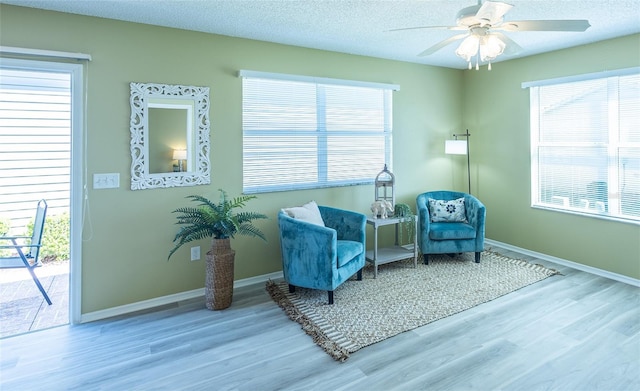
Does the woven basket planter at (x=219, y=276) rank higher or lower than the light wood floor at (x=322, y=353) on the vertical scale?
higher

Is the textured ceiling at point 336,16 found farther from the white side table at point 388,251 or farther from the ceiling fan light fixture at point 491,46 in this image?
the white side table at point 388,251

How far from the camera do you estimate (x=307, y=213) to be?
139 inches

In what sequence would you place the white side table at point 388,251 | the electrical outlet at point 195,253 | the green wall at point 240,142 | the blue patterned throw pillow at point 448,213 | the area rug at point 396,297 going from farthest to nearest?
the blue patterned throw pillow at point 448,213, the white side table at point 388,251, the electrical outlet at point 195,253, the green wall at point 240,142, the area rug at point 396,297

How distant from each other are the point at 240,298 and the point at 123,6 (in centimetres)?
264

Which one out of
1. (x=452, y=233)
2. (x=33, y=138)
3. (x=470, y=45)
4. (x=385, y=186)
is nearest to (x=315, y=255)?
(x=385, y=186)

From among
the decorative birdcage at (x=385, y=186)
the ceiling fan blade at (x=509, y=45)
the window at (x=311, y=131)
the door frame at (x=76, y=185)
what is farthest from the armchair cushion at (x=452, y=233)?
the door frame at (x=76, y=185)

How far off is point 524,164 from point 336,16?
124 inches

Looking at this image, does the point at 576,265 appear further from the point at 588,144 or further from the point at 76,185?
the point at 76,185

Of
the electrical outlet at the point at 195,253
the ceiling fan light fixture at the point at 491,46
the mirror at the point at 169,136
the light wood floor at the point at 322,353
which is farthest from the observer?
the electrical outlet at the point at 195,253

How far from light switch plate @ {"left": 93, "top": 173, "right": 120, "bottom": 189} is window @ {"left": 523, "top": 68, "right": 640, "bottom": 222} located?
4.70m

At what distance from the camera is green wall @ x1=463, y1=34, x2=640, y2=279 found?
373cm

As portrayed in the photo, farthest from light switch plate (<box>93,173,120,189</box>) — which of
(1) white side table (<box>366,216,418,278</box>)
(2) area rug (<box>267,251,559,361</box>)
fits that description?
(1) white side table (<box>366,216,418,278</box>)

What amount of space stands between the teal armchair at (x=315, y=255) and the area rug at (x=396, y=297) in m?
0.19

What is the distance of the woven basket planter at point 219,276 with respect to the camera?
3.09 meters
